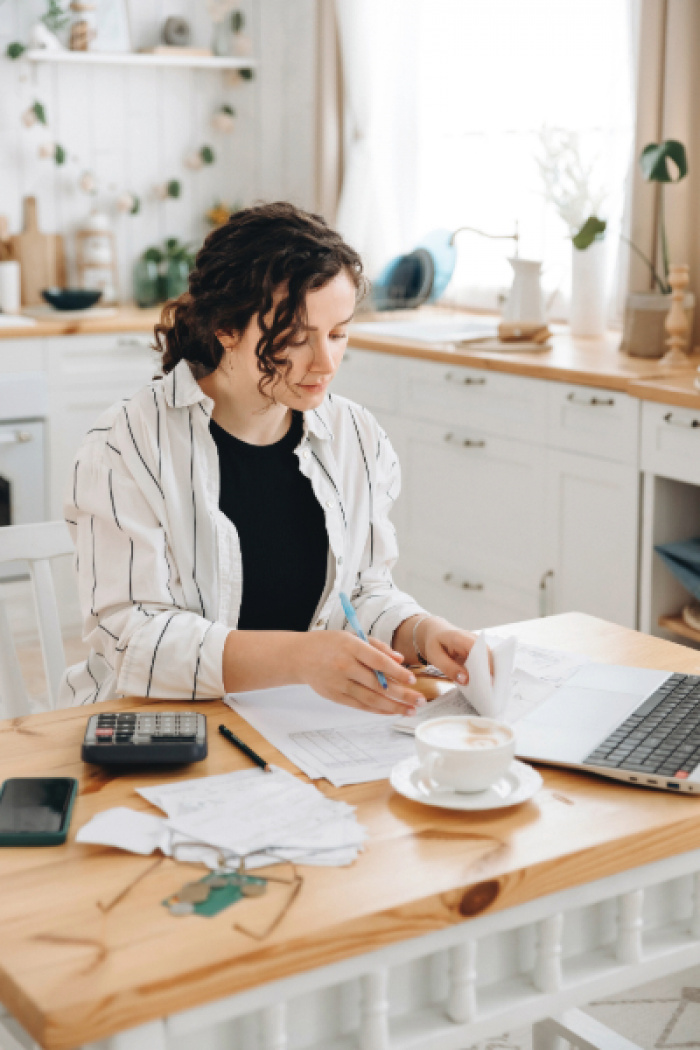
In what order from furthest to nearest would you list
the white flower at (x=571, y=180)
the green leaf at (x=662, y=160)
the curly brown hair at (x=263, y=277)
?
the white flower at (x=571, y=180), the green leaf at (x=662, y=160), the curly brown hair at (x=263, y=277)

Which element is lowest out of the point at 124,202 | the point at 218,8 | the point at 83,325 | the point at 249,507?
the point at 249,507

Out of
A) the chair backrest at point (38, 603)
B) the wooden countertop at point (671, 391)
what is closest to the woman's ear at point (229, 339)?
the chair backrest at point (38, 603)

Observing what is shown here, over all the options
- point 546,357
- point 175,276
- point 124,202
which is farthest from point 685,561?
point 124,202

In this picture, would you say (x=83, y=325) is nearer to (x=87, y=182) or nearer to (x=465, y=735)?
(x=87, y=182)

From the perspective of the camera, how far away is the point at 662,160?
301 centimetres

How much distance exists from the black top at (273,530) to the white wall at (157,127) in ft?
9.08

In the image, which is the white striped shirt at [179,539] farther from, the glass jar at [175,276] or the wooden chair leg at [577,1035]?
the glass jar at [175,276]

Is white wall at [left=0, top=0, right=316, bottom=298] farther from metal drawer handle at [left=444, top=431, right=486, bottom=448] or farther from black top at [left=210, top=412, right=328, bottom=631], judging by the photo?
black top at [left=210, top=412, right=328, bottom=631]

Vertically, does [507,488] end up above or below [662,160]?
below

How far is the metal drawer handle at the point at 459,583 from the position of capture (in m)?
3.34

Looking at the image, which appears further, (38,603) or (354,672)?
(38,603)

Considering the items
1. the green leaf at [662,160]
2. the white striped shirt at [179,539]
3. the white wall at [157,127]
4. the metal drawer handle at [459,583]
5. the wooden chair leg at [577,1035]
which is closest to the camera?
the white striped shirt at [179,539]

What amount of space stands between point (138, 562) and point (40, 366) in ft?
8.06

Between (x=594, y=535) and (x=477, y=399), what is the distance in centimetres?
52
